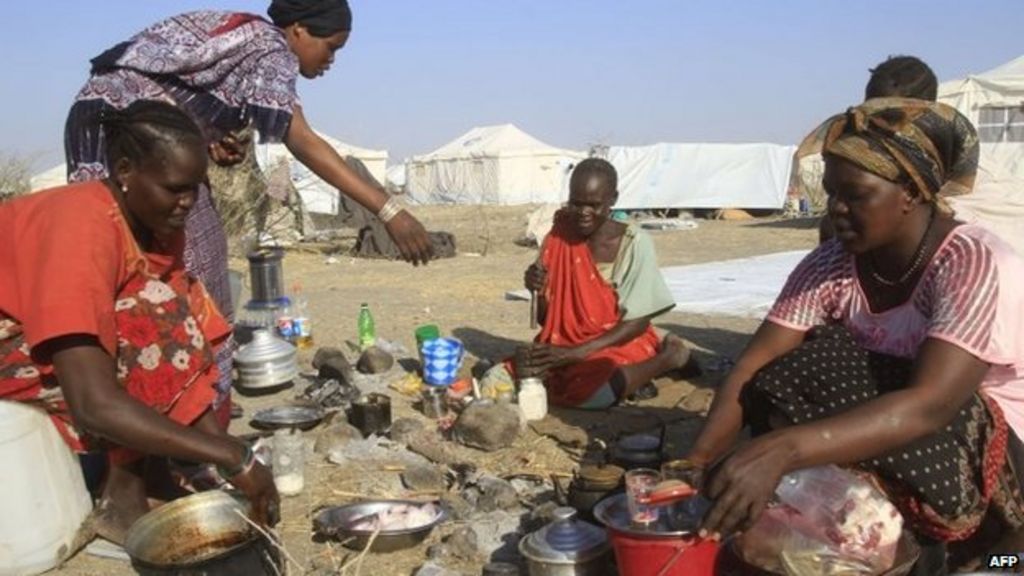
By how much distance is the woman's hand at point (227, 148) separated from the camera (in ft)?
11.5

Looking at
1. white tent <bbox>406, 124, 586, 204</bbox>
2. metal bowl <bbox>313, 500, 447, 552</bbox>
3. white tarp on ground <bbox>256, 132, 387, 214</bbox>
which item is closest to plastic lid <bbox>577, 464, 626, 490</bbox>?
metal bowl <bbox>313, 500, 447, 552</bbox>

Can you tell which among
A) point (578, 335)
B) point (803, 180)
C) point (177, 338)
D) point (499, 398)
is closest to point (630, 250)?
point (578, 335)

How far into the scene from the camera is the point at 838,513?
7.23ft

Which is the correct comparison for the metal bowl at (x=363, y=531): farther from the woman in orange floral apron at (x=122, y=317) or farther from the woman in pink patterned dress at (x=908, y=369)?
the woman in pink patterned dress at (x=908, y=369)

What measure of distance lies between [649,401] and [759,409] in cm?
229

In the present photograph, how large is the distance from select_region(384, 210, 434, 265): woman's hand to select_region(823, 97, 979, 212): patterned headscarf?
1.44 metres

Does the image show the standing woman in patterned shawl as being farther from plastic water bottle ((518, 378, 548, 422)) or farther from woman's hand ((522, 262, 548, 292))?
woman's hand ((522, 262, 548, 292))

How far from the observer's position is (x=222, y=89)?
3.37m

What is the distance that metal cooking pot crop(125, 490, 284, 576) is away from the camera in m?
2.35

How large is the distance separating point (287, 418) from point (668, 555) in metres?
2.62

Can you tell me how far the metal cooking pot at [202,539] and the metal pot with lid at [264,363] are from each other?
246 centimetres

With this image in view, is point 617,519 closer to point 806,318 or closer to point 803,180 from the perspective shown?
point 806,318

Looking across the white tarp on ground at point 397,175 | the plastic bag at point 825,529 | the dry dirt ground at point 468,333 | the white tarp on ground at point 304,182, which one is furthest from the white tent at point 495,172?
the plastic bag at point 825,529

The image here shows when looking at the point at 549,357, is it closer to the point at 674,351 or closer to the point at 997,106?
the point at 674,351
